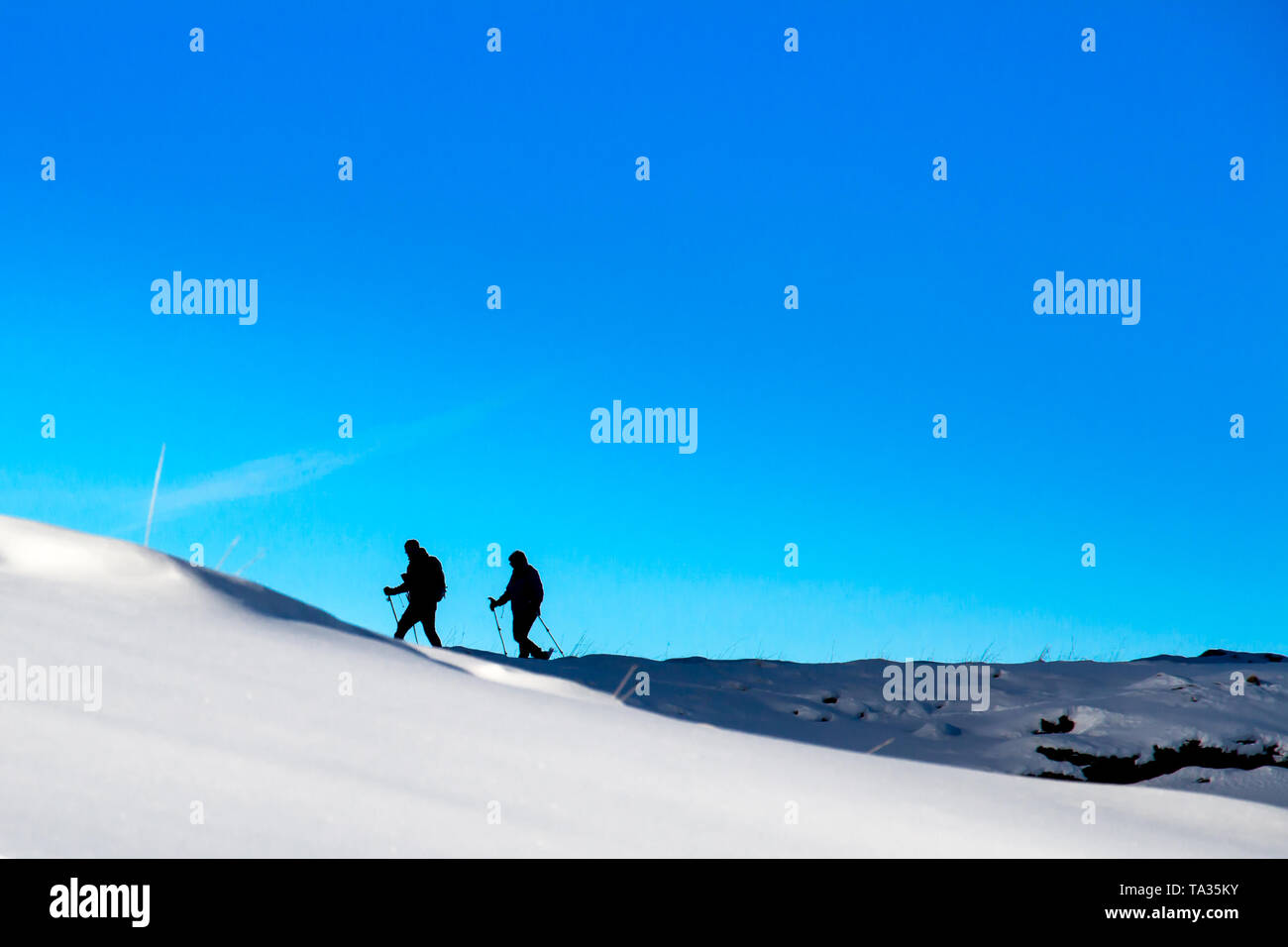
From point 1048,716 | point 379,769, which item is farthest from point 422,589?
point 379,769

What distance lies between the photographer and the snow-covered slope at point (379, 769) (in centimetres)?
201

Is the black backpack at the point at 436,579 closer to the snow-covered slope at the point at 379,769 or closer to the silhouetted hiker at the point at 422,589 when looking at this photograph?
the silhouetted hiker at the point at 422,589

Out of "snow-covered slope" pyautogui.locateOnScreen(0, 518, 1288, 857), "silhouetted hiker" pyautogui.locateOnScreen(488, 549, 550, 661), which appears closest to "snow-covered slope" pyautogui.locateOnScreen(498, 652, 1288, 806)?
"silhouetted hiker" pyautogui.locateOnScreen(488, 549, 550, 661)

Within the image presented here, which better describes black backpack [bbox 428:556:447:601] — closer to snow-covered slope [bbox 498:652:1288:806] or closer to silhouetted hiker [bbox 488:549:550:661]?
silhouetted hiker [bbox 488:549:550:661]

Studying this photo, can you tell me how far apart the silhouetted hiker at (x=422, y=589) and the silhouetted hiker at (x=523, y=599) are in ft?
2.58

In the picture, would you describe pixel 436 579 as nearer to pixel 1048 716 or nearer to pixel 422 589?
pixel 422 589

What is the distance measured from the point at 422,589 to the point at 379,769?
29.1 ft

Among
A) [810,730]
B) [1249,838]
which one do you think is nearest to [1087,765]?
[810,730]

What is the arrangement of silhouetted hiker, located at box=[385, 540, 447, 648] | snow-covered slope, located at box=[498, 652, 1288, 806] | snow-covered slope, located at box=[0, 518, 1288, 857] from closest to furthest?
snow-covered slope, located at box=[0, 518, 1288, 857], snow-covered slope, located at box=[498, 652, 1288, 806], silhouetted hiker, located at box=[385, 540, 447, 648]

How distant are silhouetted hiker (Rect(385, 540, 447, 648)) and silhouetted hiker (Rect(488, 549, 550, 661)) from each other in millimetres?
787

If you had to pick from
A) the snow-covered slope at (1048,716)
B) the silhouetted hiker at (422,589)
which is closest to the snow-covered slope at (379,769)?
the snow-covered slope at (1048,716)

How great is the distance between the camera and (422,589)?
11023 millimetres

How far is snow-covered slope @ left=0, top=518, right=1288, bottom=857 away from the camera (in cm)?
201
